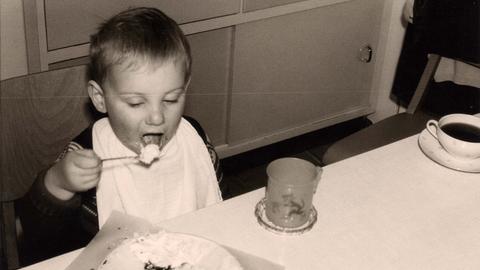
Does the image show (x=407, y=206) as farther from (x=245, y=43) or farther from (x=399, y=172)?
(x=245, y=43)

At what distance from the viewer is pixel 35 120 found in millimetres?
1483

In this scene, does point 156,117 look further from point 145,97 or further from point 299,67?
point 299,67

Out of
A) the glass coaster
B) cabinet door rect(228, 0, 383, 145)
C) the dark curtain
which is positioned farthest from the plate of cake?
cabinet door rect(228, 0, 383, 145)

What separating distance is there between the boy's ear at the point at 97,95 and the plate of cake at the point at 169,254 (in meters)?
0.41

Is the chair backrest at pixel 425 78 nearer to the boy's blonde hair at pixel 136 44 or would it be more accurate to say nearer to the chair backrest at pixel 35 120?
the boy's blonde hair at pixel 136 44

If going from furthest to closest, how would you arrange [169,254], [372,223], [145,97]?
[145,97], [372,223], [169,254]

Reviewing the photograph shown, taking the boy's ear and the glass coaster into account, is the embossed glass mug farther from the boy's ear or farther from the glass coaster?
the boy's ear

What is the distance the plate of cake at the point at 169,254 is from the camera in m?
1.12

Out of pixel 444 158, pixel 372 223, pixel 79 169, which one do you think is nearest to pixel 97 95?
pixel 79 169

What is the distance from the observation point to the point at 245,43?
8.79 ft

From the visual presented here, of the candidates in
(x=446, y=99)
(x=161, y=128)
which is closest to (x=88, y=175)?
(x=161, y=128)

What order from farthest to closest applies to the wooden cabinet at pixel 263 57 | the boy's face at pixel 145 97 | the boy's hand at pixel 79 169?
the wooden cabinet at pixel 263 57 < the boy's face at pixel 145 97 < the boy's hand at pixel 79 169

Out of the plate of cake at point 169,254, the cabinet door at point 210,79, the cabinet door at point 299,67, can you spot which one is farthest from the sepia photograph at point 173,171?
the cabinet door at point 299,67

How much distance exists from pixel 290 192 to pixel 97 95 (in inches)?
20.4
